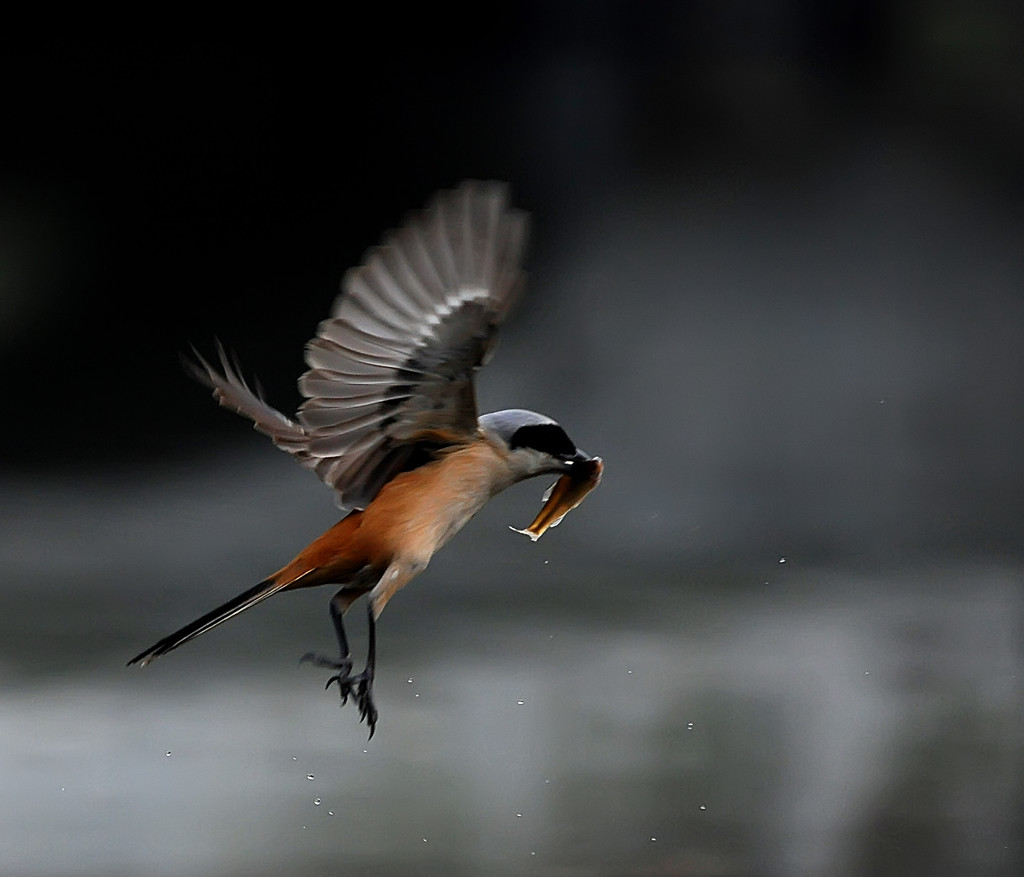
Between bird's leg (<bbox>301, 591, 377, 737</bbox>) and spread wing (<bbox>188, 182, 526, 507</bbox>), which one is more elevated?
spread wing (<bbox>188, 182, 526, 507</bbox>)

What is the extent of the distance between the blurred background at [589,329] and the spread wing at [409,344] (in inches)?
52.0

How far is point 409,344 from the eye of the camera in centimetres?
202

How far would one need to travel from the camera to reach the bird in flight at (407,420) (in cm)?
192

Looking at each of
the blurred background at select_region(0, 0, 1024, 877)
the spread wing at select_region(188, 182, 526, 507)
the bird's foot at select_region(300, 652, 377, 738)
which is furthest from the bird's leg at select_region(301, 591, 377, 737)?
the blurred background at select_region(0, 0, 1024, 877)

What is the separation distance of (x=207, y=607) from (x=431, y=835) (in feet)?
4.53

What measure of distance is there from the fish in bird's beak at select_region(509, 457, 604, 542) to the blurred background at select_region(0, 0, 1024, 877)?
3.80 feet

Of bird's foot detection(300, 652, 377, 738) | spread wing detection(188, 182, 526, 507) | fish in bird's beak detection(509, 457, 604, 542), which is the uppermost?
spread wing detection(188, 182, 526, 507)

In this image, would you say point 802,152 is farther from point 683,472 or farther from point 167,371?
point 167,371

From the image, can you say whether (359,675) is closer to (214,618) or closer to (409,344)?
(214,618)

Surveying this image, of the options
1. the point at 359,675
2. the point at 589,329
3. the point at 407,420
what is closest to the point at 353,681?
the point at 359,675

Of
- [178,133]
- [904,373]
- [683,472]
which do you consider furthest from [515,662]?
[178,133]

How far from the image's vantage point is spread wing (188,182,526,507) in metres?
1.91

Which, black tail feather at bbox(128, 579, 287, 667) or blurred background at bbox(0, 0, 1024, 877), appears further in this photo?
blurred background at bbox(0, 0, 1024, 877)

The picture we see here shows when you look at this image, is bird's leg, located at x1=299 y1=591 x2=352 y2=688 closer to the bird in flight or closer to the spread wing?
the bird in flight
